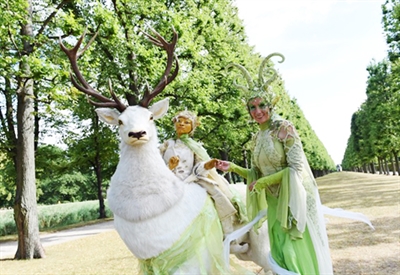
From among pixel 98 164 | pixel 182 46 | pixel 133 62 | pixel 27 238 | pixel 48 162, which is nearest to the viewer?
pixel 27 238

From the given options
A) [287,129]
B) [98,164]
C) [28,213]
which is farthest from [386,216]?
[98,164]

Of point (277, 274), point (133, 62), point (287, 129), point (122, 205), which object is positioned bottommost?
point (277, 274)

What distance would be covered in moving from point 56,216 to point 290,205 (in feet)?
80.9

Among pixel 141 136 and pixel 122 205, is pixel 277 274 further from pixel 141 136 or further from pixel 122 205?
pixel 141 136

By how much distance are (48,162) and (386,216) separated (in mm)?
16729

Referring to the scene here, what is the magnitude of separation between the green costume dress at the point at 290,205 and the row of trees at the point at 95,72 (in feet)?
4.91

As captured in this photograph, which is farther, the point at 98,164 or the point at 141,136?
the point at 98,164

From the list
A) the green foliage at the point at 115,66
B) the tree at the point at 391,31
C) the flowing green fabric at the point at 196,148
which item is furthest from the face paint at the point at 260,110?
the tree at the point at 391,31

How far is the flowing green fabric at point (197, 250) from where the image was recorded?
324 cm

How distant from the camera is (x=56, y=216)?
2527cm

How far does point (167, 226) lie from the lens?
3.23m

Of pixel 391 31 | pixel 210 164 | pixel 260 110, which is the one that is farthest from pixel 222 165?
pixel 391 31

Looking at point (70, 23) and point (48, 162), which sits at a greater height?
point (70, 23)

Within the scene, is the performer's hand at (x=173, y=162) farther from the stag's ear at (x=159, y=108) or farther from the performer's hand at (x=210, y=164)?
the stag's ear at (x=159, y=108)
